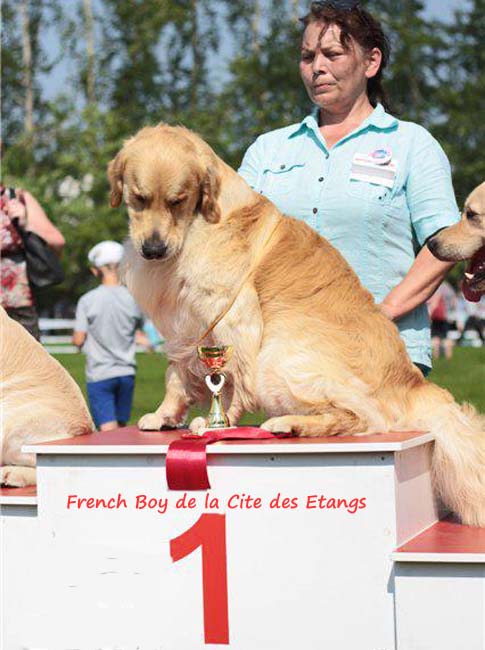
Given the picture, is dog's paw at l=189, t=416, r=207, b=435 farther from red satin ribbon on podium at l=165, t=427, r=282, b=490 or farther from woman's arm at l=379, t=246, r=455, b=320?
woman's arm at l=379, t=246, r=455, b=320

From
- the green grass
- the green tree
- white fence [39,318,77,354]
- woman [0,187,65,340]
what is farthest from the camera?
the green tree

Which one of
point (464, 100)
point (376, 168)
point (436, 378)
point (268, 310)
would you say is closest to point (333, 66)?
point (376, 168)

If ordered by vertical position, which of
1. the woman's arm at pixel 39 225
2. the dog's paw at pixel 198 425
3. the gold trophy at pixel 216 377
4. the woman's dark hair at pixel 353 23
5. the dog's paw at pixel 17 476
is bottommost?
the dog's paw at pixel 17 476

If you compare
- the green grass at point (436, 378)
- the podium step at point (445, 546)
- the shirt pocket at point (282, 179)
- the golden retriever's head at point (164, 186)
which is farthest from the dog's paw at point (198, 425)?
the green grass at point (436, 378)

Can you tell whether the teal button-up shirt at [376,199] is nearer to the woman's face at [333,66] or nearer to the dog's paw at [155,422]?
the woman's face at [333,66]

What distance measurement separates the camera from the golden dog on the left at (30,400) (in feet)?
13.9

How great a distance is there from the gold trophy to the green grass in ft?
16.9

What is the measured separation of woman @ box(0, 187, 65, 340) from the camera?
17.2 ft

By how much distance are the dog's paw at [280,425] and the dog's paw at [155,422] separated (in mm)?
563

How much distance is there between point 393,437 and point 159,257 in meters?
1.00

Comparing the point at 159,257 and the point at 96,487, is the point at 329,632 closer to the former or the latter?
the point at 96,487

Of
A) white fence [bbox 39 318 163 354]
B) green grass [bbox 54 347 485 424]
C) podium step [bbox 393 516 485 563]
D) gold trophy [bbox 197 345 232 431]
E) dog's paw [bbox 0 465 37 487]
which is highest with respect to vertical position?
gold trophy [bbox 197 345 232 431]

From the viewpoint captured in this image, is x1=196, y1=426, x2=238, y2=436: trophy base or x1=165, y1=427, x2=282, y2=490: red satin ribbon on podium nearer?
x1=165, y1=427, x2=282, y2=490: red satin ribbon on podium

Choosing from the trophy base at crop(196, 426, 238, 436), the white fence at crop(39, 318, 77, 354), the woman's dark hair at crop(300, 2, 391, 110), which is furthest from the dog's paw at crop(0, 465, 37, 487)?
the white fence at crop(39, 318, 77, 354)
